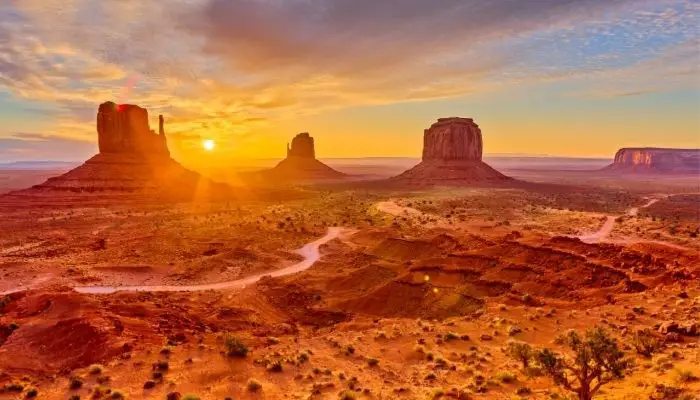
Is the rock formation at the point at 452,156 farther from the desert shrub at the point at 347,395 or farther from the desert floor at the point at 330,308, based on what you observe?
the desert shrub at the point at 347,395

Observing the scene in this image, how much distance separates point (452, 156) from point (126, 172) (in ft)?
366

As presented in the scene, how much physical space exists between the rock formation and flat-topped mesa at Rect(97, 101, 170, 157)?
90.3 metres

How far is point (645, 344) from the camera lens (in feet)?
55.5

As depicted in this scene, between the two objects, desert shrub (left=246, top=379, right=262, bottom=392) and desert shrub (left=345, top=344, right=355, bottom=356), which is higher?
desert shrub (left=246, top=379, right=262, bottom=392)

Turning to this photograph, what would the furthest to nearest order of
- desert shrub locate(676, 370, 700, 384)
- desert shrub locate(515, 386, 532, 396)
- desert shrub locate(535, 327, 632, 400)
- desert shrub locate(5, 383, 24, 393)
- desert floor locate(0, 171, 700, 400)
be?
desert floor locate(0, 171, 700, 400), desert shrub locate(5, 383, 24, 393), desert shrub locate(515, 386, 532, 396), desert shrub locate(676, 370, 700, 384), desert shrub locate(535, 327, 632, 400)

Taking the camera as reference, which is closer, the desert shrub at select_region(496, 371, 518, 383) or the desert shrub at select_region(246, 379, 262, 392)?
the desert shrub at select_region(496, 371, 518, 383)

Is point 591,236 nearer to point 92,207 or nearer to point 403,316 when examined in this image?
point 403,316

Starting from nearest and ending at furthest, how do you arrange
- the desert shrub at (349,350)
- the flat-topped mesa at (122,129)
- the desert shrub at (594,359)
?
the desert shrub at (594,359), the desert shrub at (349,350), the flat-topped mesa at (122,129)

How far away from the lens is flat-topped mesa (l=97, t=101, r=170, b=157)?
108438 millimetres

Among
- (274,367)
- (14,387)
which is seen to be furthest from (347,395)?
(14,387)

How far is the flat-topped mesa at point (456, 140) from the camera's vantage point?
15712 cm

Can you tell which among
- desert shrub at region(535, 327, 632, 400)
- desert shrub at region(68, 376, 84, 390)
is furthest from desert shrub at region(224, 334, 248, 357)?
desert shrub at region(535, 327, 632, 400)

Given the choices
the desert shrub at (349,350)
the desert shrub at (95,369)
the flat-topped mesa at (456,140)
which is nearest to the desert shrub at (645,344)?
the desert shrub at (349,350)

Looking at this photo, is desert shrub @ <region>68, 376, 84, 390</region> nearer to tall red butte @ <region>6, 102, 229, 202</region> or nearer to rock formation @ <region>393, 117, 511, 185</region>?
tall red butte @ <region>6, 102, 229, 202</region>
